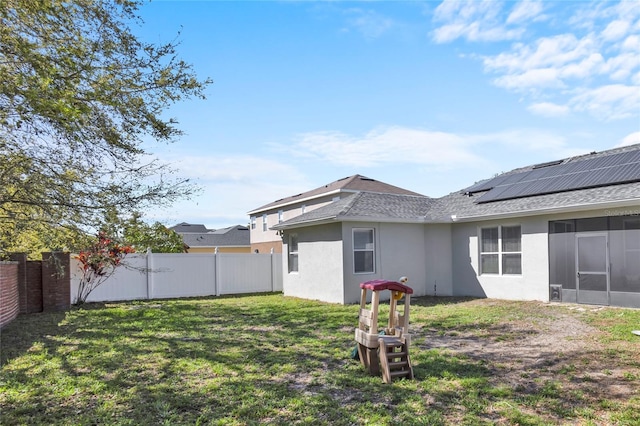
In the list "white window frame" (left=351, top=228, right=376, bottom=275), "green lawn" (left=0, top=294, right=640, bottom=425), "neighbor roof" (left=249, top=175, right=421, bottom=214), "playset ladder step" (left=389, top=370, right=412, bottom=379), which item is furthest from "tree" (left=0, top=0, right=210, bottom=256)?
"neighbor roof" (left=249, top=175, right=421, bottom=214)

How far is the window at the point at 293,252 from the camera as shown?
15.5m

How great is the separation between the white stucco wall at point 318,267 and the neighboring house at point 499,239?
0.12 feet

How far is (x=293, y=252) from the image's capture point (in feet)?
51.3

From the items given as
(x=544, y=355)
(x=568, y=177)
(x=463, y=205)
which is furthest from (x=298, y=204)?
(x=544, y=355)

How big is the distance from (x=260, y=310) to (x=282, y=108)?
592 centimetres

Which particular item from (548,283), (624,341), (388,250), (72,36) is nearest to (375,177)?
(388,250)

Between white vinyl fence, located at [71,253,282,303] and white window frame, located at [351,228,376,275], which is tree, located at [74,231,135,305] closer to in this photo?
white vinyl fence, located at [71,253,282,303]

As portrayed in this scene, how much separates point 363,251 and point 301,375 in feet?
25.7

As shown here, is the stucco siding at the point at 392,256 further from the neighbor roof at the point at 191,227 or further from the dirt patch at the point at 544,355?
the neighbor roof at the point at 191,227

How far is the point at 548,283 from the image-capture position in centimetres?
1142

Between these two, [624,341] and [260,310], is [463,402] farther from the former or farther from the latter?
[260,310]

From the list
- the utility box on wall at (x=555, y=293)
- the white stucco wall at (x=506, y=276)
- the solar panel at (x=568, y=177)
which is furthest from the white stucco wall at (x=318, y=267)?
the utility box on wall at (x=555, y=293)

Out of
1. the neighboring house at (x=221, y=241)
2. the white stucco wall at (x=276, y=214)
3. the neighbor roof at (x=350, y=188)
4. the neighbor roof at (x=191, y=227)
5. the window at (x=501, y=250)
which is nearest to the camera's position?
the window at (x=501, y=250)

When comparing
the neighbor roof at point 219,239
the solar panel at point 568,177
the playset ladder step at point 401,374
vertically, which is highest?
the solar panel at point 568,177
